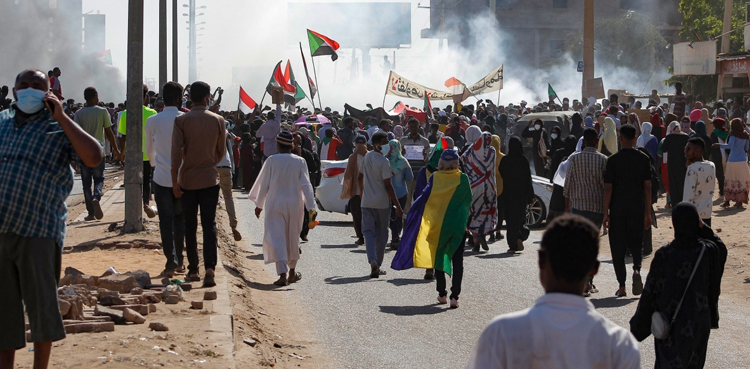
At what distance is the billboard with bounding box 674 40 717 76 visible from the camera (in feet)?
117

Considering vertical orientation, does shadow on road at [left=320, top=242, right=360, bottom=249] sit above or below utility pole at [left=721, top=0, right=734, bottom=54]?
below

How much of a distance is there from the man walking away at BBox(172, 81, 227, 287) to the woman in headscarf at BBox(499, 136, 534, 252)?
5.11 m

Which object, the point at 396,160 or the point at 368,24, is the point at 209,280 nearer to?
the point at 396,160

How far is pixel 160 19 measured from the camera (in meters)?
23.0

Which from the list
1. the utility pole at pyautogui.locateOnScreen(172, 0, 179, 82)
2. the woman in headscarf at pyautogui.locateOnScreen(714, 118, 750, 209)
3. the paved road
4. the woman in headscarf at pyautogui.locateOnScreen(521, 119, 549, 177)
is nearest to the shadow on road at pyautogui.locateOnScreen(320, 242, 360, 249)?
the paved road

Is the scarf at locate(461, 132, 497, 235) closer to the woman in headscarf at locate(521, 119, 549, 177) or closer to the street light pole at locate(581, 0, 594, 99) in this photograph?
the woman in headscarf at locate(521, 119, 549, 177)

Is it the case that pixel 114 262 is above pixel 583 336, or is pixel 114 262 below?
below

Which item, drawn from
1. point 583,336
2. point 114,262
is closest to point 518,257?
point 114,262

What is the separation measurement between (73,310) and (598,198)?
5.24 metres

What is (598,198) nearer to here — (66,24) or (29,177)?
(29,177)

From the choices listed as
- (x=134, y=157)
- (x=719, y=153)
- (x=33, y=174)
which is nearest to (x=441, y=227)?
(x=33, y=174)

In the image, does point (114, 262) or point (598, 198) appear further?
point (114, 262)

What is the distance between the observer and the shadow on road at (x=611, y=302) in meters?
9.19

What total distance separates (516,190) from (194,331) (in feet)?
23.1
